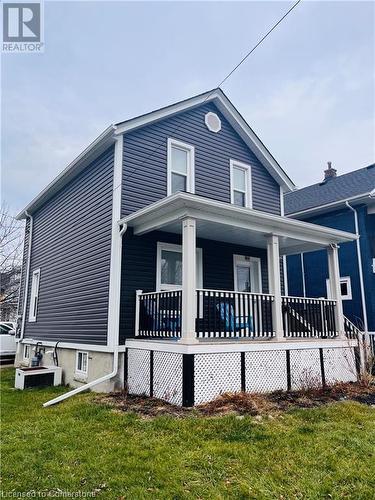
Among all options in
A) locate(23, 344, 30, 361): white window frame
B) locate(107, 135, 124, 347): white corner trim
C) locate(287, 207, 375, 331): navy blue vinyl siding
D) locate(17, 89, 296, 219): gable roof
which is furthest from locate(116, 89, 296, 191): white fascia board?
locate(23, 344, 30, 361): white window frame

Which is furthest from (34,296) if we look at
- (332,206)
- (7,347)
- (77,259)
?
(332,206)

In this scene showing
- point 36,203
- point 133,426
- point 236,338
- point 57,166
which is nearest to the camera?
point 133,426

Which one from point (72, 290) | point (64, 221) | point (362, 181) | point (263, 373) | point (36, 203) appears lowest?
point (263, 373)

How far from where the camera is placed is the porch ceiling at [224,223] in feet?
22.6

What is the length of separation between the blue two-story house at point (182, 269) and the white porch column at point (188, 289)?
0.08 feet

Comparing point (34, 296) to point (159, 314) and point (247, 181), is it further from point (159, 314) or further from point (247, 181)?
point (247, 181)

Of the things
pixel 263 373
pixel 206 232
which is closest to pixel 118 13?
pixel 206 232

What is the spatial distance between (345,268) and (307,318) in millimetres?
4471

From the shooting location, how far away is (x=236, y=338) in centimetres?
812

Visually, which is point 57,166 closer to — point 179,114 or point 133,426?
point 179,114

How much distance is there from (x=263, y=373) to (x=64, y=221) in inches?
286

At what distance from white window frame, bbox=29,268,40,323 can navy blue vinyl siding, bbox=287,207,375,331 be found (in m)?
9.16

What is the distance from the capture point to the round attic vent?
34.8 ft

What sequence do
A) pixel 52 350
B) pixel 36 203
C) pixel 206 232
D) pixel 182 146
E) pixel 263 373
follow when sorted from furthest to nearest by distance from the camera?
1. pixel 36 203
2. pixel 52 350
3. pixel 182 146
4. pixel 206 232
5. pixel 263 373
